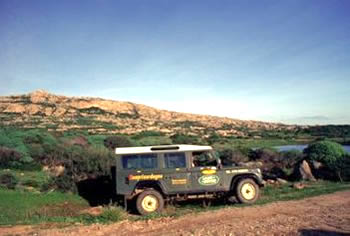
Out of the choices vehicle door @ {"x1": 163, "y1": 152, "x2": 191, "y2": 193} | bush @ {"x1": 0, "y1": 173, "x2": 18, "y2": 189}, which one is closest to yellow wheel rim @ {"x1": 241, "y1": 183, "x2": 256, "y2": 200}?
vehicle door @ {"x1": 163, "y1": 152, "x2": 191, "y2": 193}

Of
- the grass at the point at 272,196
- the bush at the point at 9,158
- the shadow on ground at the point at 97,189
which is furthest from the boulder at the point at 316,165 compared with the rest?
the bush at the point at 9,158

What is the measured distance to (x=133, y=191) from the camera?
12.5m

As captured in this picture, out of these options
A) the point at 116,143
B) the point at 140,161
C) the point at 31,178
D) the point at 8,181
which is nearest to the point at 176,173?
the point at 140,161

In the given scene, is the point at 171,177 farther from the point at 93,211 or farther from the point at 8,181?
the point at 8,181

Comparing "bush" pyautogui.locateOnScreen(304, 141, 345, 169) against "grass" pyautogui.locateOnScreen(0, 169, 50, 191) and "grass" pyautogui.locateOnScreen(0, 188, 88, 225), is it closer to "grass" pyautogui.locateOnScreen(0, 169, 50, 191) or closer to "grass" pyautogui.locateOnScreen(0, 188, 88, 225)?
"grass" pyautogui.locateOnScreen(0, 188, 88, 225)

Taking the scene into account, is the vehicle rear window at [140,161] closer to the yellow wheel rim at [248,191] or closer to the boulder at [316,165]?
the yellow wheel rim at [248,191]

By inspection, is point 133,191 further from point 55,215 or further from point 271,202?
point 271,202

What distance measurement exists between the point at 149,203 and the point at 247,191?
3.22 meters

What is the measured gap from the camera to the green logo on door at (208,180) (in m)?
12.8

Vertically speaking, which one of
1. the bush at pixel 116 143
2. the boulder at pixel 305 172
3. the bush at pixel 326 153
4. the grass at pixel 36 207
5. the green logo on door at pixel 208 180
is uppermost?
the bush at pixel 116 143

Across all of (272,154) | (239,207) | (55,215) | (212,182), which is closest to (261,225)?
(239,207)

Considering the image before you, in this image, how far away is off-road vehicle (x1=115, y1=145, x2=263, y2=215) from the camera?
12516 millimetres

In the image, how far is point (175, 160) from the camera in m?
12.9

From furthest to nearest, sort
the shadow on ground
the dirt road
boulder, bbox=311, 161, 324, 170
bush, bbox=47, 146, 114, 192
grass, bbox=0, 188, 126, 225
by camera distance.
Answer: boulder, bbox=311, 161, 324, 170 < bush, bbox=47, 146, 114, 192 < the shadow on ground < grass, bbox=0, 188, 126, 225 < the dirt road
